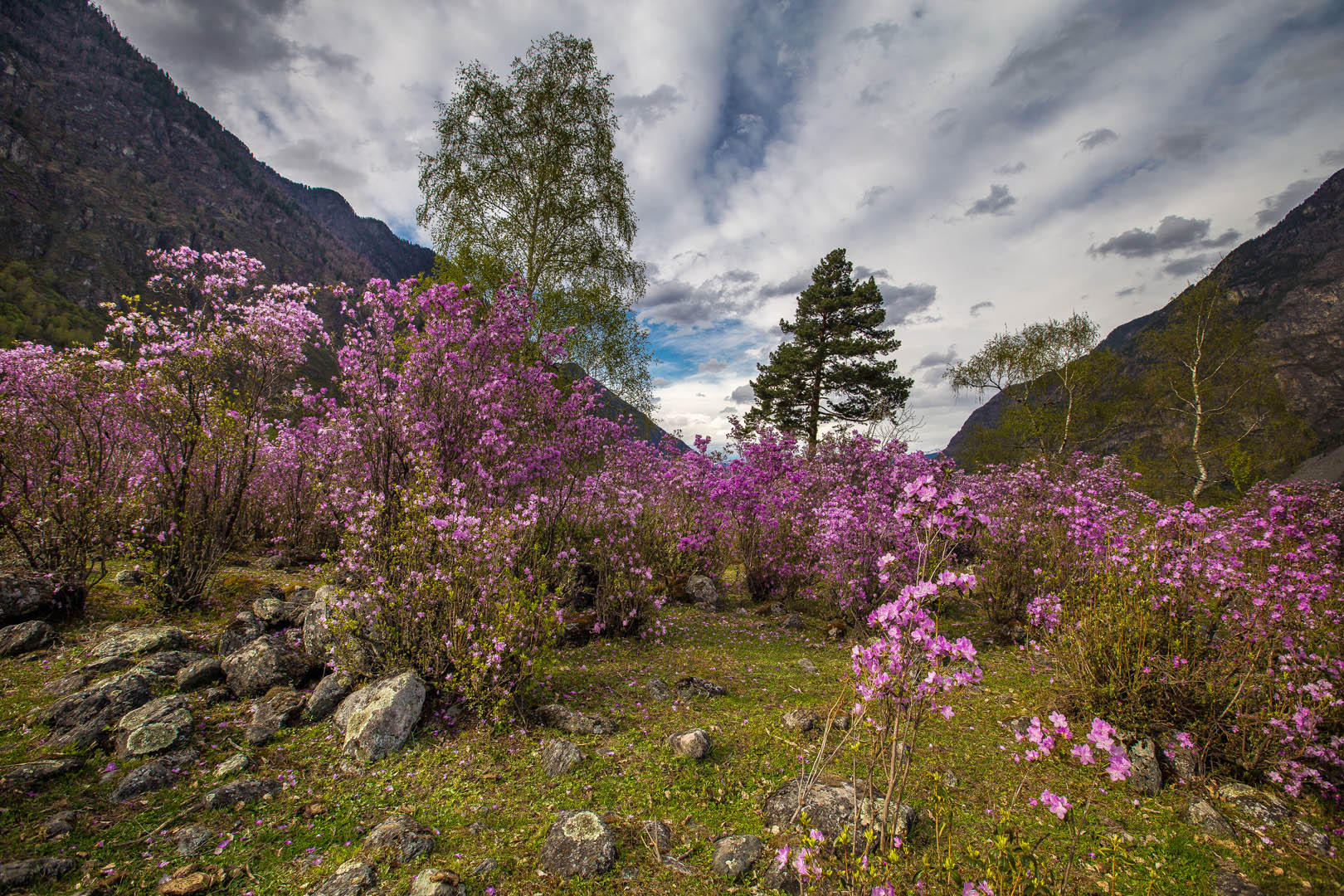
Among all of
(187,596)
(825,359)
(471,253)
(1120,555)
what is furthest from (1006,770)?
(825,359)

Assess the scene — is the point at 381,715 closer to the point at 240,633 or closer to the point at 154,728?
the point at 154,728

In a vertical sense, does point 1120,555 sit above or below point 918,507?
below

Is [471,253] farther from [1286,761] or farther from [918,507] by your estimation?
[1286,761]

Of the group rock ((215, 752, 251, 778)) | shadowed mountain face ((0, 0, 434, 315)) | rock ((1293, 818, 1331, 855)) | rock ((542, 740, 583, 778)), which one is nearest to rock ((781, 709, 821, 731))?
rock ((542, 740, 583, 778))

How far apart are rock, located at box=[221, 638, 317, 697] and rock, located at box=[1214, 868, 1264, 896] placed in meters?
7.14

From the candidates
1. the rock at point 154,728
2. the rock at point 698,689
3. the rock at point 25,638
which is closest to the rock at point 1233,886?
the rock at point 698,689

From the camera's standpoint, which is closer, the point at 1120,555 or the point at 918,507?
the point at 918,507

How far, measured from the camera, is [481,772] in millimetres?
3898

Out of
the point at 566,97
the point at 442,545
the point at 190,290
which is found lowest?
the point at 442,545

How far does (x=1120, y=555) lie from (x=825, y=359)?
82.1ft

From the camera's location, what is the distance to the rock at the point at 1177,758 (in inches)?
157

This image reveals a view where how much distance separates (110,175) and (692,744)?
178092mm

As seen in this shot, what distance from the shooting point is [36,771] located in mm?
3424

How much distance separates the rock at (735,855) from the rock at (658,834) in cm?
31
